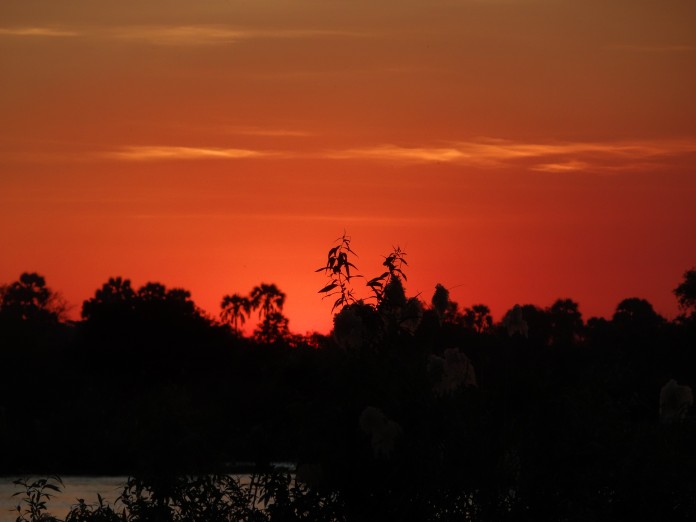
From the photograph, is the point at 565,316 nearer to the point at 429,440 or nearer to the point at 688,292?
the point at 688,292

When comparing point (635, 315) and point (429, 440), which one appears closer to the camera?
point (429, 440)

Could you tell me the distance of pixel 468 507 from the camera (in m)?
11.4

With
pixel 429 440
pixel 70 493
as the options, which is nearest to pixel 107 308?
pixel 70 493

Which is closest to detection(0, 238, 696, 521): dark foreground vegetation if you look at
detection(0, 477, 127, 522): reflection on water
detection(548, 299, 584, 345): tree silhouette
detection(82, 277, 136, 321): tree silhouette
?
detection(0, 477, 127, 522): reflection on water

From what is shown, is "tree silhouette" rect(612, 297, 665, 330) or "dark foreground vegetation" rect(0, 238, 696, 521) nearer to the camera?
"dark foreground vegetation" rect(0, 238, 696, 521)

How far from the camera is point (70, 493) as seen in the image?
49.0m

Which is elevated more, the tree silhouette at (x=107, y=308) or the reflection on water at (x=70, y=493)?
the tree silhouette at (x=107, y=308)

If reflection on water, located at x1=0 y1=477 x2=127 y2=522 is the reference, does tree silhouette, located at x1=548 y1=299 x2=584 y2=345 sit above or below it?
above

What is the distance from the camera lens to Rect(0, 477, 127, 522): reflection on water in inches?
1694

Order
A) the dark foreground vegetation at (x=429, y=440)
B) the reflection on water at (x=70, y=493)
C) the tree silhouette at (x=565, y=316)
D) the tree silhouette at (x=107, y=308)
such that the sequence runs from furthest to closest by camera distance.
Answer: the tree silhouette at (x=565, y=316)
the tree silhouette at (x=107, y=308)
the reflection on water at (x=70, y=493)
the dark foreground vegetation at (x=429, y=440)

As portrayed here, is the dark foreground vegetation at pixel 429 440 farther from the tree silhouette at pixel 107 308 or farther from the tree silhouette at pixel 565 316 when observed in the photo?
the tree silhouette at pixel 565 316

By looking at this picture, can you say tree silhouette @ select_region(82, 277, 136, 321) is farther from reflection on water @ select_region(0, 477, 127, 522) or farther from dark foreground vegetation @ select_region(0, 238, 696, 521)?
dark foreground vegetation @ select_region(0, 238, 696, 521)

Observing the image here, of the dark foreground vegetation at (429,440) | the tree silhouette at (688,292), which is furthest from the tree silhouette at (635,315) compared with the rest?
the dark foreground vegetation at (429,440)

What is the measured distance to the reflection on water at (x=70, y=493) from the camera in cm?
4303
